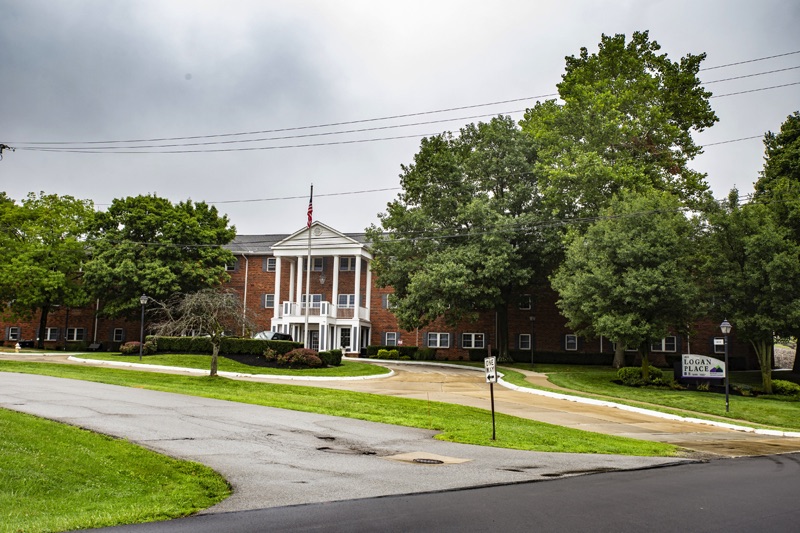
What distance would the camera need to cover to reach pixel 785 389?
108ft

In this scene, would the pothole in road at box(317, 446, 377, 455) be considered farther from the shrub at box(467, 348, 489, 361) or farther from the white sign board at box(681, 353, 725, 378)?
Result: the shrub at box(467, 348, 489, 361)

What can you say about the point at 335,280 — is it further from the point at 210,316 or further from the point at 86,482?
the point at 86,482

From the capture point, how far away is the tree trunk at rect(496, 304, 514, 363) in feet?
159

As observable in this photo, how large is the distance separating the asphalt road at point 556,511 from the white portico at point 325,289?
41.2m

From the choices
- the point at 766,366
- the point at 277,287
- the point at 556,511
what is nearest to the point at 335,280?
the point at 277,287

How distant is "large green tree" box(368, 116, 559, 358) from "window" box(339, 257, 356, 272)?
9115 millimetres

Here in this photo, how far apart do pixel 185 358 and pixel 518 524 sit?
3279 centimetres

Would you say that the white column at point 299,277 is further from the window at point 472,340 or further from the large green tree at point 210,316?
the window at point 472,340

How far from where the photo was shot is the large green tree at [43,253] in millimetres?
50688

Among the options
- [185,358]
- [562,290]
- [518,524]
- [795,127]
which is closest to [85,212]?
[185,358]

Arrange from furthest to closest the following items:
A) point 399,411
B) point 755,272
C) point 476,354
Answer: point 476,354 < point 755,272 < point 399,411

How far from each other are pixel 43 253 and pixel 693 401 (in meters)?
45.6

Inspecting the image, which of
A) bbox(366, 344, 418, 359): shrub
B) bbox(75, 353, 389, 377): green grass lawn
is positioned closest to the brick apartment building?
bbox(366, 344, 418, 359): shrub

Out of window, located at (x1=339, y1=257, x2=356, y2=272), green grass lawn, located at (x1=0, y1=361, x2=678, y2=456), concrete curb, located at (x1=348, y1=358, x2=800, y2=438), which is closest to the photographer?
green grass lawn, located at (x1=0, y1=361, x2=678, y2=456)
